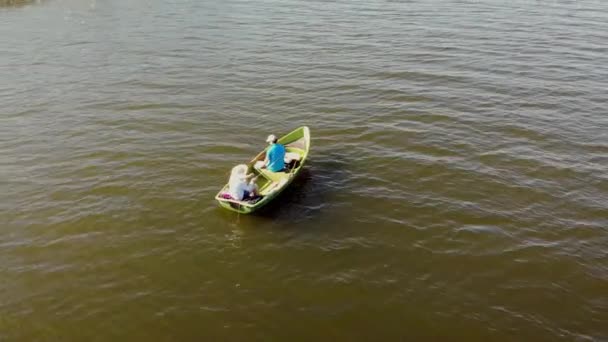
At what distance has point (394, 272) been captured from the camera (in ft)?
45.3

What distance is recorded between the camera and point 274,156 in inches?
698

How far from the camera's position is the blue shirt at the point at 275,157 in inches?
696

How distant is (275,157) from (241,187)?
2390 millimetres

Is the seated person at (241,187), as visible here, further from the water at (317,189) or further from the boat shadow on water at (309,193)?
the water at (317,189)

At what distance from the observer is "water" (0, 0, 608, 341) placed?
41.3 ft

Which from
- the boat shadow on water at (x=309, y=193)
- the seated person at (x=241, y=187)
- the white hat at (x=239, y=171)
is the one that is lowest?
the boat shadow on water at (x=309, y=193)

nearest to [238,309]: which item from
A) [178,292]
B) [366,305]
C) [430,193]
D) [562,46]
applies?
[178,292]

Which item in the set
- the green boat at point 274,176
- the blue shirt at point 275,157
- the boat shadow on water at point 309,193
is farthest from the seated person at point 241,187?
the blue shirt at point 275,157

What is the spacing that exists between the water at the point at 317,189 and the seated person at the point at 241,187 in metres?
0.95

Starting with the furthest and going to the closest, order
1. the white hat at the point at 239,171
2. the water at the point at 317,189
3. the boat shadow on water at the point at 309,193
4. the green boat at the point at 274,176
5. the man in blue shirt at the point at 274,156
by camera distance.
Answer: the man in blue shirt at the point at 274,156, the boat shadow on water at the point at 309,193, the white hat at the point at 239,171, the green boat at the point at 274,176, the water at the point at 317,189

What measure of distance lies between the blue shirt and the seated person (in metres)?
1.63

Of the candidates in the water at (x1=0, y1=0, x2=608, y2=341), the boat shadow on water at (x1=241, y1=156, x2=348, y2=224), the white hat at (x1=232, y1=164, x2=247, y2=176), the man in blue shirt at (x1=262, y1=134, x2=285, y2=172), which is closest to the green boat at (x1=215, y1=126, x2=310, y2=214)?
the man in blue shirt at (x1=262, y1=134, x2=285, y2=172)

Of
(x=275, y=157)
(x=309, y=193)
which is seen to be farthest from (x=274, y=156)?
(x=309, y=193)

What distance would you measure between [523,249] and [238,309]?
342 inches
